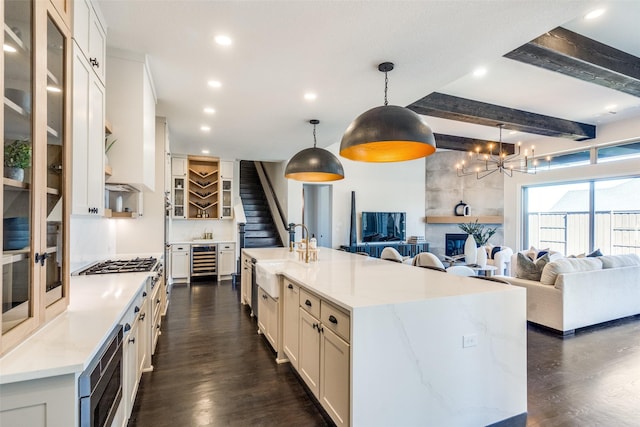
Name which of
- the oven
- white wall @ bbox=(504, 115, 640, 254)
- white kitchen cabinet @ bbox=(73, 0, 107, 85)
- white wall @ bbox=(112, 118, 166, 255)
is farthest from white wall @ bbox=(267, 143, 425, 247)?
the oven

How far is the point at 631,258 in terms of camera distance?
4629 millimetres

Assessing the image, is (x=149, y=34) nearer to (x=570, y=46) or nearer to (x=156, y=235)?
(x=156, y=235)

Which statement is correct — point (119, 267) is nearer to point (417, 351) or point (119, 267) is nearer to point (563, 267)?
point (417, 351)

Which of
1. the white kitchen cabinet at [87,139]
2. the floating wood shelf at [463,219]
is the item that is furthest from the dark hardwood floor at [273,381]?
the floating wood shelf at [463,219]

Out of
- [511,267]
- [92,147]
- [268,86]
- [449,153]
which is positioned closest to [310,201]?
[449,153]

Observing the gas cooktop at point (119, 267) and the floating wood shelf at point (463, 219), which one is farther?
the floating wood shelf at point (463, 219)

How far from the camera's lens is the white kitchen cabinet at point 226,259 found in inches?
278

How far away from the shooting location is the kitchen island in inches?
70.3

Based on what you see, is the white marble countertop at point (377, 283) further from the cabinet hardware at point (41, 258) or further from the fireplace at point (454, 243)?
the fireplace at point (454, 243)

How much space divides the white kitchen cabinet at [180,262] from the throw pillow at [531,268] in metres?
6.12

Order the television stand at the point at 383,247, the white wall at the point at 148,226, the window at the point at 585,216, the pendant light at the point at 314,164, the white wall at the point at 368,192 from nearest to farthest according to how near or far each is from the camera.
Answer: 1. the pendant light at the point at 314,164
2. the white wall at the point at 148,226
3. the window at the point at 585,216
4. the white wall at the point at 368,192
5. the television stand at the point at 383,247

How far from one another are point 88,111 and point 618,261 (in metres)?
6.33

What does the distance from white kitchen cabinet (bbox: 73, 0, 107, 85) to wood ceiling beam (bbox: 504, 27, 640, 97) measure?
11.5 feet

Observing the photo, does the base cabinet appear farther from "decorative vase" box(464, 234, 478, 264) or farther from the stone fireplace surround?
the stone fireplace surround
